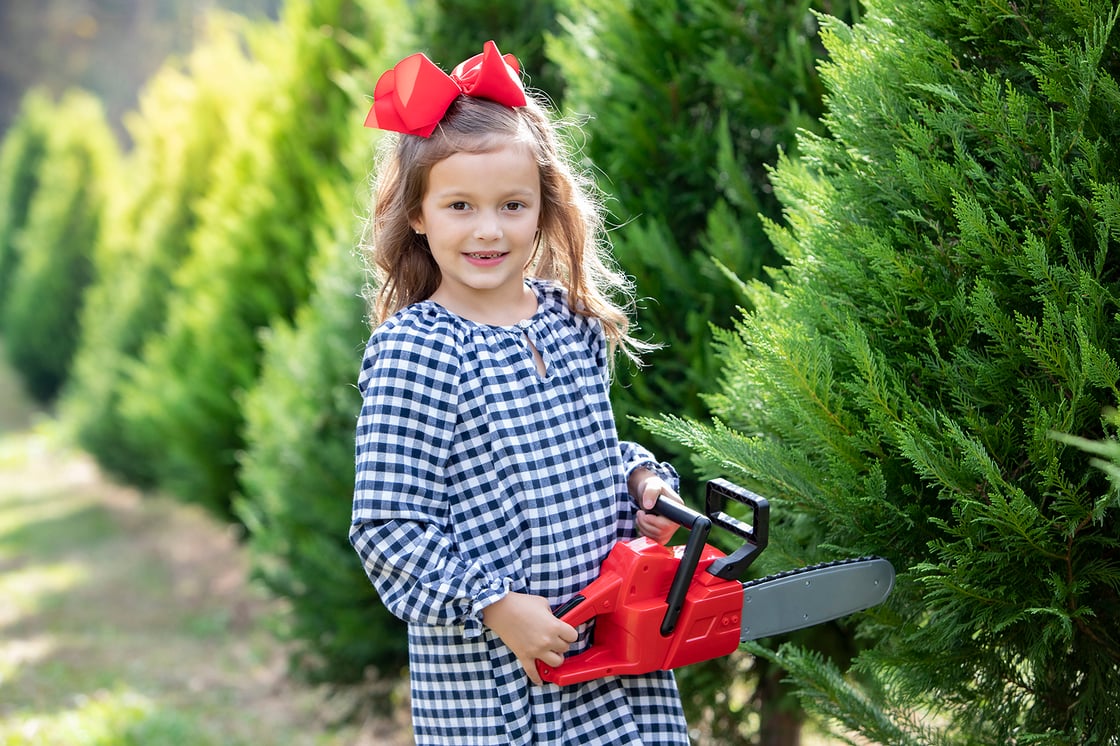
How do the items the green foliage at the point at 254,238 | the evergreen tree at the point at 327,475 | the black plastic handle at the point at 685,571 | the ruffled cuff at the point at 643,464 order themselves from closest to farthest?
the black plastic handle at the point at 685,571 < the ruffled cuff at the point at 643,464 < the evergreen tree at the point at 327,475 < the green foliage at the point at 254,238

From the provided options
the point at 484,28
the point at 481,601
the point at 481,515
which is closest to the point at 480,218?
the point at 481,515

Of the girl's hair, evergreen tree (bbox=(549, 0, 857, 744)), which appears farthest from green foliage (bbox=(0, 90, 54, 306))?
the girl's hair

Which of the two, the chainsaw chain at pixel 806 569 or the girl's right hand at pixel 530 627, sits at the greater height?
the chainsaw chain at pixel 806 569

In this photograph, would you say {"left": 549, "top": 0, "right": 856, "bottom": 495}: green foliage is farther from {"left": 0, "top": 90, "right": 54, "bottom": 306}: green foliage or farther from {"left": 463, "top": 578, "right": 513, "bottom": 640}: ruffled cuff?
{"left": 0, "top": 90, "right": 54, "bottom": 306}: green foliage

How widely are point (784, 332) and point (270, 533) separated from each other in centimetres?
351

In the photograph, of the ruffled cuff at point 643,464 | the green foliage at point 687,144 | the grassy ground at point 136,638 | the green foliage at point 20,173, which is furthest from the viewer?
the green foliage at point 20,173

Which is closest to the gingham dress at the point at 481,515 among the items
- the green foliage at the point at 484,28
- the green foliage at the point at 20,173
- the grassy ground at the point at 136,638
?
the green foliage at the point at 484,28

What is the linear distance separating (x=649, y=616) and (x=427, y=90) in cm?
109

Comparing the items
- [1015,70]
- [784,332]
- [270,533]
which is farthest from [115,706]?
[1015,70]

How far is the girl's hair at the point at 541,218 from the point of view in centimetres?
220

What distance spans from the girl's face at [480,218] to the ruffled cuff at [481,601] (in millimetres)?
545

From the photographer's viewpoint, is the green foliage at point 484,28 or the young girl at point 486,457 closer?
the young girl at point 486,457

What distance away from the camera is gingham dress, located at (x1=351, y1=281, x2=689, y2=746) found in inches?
78.7

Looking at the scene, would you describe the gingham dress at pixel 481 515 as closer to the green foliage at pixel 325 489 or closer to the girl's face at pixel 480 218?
the girl's face at pixel 480 218
